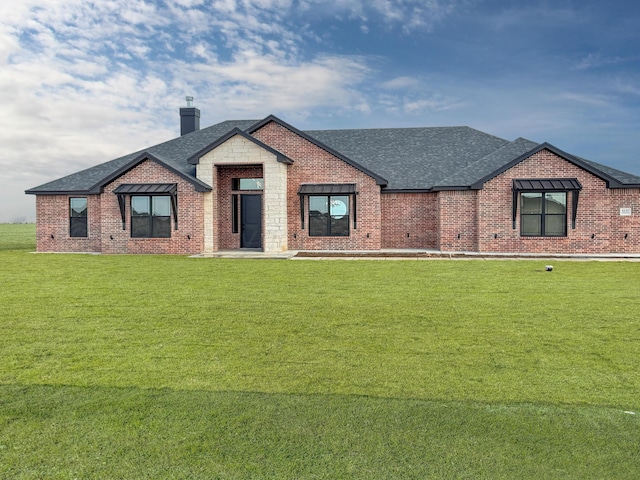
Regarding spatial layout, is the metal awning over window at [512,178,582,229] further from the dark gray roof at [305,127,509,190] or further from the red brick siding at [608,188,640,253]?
the dark gray roof at [305,127,509,190]

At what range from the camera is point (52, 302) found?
948 cm

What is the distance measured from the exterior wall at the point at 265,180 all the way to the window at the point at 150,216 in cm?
172

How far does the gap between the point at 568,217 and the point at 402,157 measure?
8.62 meters

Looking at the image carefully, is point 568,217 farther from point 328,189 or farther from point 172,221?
point 172,221

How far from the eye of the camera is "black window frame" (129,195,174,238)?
2247cm

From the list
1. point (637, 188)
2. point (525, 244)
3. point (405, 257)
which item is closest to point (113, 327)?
point (405, 257)

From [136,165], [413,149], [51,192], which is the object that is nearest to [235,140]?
[136,165]

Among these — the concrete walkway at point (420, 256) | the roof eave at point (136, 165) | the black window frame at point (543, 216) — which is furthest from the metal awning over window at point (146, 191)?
the black window frame at point (543, 216)

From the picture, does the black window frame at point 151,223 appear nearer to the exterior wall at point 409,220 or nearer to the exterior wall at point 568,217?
the exterior wall at point 409,220

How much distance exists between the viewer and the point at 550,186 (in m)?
20.9

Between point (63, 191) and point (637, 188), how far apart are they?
982 inches

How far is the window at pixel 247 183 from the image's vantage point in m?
24.0

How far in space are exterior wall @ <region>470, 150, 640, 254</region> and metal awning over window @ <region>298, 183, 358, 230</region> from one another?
5319 mm

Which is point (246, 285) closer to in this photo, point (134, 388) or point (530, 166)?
point (134, 388)
